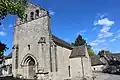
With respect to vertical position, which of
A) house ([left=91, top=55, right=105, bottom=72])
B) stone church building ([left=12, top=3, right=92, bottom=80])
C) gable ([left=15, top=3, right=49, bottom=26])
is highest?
gable ([left=15, top=3, right=49, bottom=26])

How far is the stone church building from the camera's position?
974 inches

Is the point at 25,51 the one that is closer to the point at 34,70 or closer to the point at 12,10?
the point at 34,70

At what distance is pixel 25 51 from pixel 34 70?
148 inches

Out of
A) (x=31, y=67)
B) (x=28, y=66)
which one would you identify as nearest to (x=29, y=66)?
(x=28, y=66)

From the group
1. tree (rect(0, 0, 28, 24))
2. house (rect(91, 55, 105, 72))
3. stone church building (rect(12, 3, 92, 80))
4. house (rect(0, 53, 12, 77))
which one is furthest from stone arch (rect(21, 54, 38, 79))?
house (rect(91, 55, 105, 72))

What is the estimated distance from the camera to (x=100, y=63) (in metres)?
58.1

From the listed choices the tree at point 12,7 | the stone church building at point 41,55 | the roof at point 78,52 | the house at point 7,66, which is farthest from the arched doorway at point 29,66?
the tree at point 12,7

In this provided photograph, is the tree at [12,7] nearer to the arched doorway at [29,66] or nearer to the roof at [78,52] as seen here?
the arched doorway at [29,66]

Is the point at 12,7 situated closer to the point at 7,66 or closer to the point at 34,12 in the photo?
the point at 34,12

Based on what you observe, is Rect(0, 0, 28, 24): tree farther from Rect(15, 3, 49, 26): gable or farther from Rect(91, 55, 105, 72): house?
Rect(91, 55, 105, 72): house

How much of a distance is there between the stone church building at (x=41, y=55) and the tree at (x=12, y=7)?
11705mm

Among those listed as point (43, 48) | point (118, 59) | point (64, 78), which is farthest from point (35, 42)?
point (118, 59)

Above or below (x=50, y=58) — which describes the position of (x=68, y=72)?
below

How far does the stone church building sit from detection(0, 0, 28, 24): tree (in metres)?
11.7
